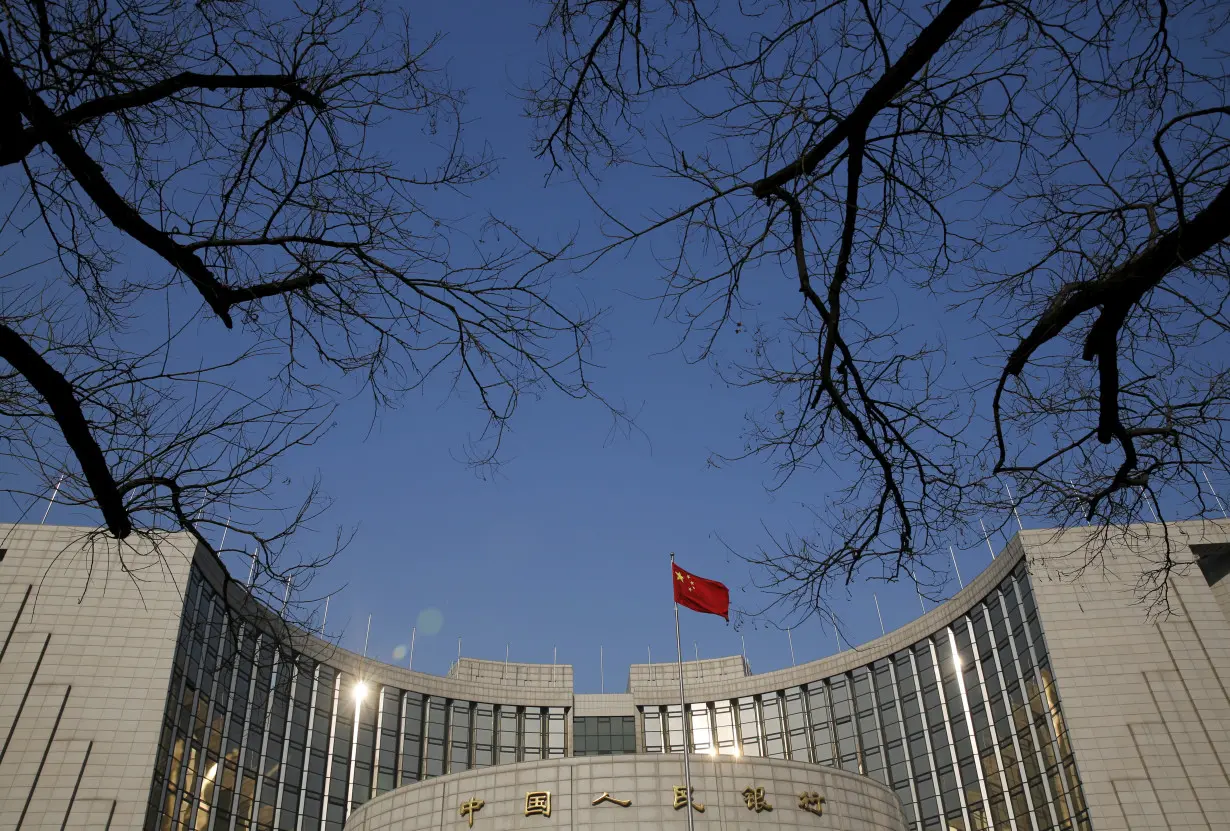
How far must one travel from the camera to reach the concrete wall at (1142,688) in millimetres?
32250

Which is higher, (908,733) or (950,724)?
(908,733)

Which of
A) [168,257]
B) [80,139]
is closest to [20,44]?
[80,139]

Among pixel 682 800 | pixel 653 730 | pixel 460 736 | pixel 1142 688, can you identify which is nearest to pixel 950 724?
pixel 1142 688

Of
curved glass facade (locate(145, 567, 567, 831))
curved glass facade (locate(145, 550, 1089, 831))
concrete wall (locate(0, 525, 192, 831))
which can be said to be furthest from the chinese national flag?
concrete wall (locate(0, 525, 192, 831))

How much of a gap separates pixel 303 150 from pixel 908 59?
134 inches

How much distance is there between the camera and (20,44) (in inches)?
177

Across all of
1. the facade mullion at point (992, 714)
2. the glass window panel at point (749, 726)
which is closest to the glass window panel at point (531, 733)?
the glass window panel at point (749, 726)

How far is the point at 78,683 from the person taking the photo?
33.4 meters

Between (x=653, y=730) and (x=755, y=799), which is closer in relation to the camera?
(x=755, y=799)

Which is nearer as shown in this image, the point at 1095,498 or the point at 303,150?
the point at 303,150

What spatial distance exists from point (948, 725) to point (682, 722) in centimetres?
1792

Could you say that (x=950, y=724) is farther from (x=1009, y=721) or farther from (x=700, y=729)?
(x=700, y=729)

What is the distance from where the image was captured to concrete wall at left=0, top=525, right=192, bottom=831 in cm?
3109

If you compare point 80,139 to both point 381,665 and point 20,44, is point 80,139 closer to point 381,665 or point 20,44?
point 20,44
